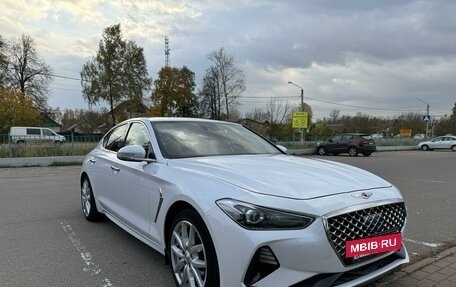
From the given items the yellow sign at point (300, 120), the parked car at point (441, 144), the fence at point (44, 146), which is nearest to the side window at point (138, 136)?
the fence at point (44, 146)

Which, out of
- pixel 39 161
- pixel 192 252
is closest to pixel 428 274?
Answer: pixel 192 252

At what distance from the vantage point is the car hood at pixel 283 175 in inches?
117

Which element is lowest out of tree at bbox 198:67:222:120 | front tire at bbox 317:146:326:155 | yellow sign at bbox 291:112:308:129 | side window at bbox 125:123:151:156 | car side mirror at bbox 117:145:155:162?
front tire at bbox 317:146:326:155

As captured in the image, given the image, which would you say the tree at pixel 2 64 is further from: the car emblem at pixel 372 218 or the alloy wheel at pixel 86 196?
the car emblem at pixel 372 218

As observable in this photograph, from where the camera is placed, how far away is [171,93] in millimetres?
63750

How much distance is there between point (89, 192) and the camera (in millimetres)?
6281

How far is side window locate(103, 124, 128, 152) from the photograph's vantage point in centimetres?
548

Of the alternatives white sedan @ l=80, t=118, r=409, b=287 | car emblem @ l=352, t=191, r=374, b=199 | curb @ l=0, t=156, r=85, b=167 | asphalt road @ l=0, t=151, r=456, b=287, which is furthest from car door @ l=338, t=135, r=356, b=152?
→ car emblem @ l=352, t=191, r=374, b=199

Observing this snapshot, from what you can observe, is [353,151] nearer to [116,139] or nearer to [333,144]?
[333,144]

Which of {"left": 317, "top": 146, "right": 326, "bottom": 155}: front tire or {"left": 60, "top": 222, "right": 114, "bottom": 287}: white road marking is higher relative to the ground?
{"left": 60, "top": 222, "right": 114, "bottom": 287}: white road marking

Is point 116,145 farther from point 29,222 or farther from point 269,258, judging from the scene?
point 269,258

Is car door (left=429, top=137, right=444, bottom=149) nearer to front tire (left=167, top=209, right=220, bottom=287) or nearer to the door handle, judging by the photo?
the door handle

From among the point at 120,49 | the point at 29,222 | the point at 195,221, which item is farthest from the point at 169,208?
the point at 120,49

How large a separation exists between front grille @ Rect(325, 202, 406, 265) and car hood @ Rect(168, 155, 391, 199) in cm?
21
